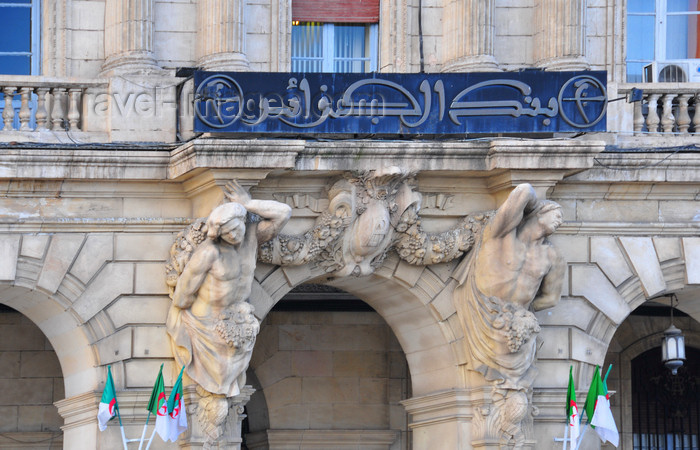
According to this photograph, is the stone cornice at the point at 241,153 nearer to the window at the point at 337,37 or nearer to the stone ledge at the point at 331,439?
the window at the point at 337,37

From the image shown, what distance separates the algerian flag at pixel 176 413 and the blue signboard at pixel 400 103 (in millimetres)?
2641

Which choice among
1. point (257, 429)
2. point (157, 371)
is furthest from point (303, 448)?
point (157, 371)

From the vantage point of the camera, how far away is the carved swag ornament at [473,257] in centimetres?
2012

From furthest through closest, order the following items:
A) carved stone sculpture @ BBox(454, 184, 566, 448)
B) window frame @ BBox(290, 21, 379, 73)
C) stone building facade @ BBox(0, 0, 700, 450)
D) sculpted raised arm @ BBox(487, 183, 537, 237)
→ window frame @ BBox(290, 21, 379, 73) < carved stone sculpture @ BBox(454, 184, 566, 448) < stone building facade @ BBox(0, 0, 700, 450) < sculpted raised arm @ BBox(487, 183, 537, 237)

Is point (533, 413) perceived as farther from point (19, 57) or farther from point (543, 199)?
point (19, 57)

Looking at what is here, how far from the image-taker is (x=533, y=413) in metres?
20.5

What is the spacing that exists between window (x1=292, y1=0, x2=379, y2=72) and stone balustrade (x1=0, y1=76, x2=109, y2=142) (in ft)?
8.16

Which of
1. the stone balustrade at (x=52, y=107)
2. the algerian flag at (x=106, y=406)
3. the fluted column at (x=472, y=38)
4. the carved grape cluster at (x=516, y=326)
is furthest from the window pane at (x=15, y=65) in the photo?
the carved grape cluster at (x=516, y=326)

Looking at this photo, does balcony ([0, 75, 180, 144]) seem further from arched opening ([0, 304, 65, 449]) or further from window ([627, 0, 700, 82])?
window ([627, 0, 700, 82])

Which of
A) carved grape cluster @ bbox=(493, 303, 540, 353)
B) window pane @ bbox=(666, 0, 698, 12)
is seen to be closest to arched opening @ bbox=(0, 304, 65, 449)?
carved grape cluster @ bbox=(493, 303, 540, 353)

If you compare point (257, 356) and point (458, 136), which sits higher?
point (458, 136)

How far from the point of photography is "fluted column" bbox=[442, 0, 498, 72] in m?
21.2

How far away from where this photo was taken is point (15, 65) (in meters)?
21.5

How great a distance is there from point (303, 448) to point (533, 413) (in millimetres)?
3724
